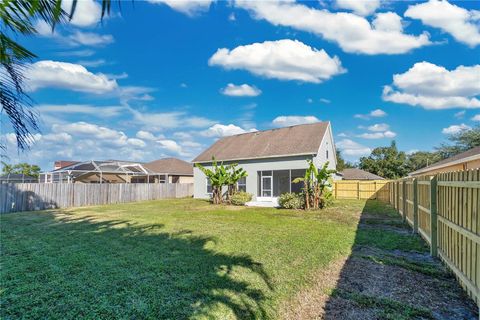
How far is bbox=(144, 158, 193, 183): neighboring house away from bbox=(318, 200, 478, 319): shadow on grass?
23.9 meters

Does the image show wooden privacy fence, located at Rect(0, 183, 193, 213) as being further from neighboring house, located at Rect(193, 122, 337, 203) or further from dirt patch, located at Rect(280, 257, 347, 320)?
dirt patch, located at Rect(280, 257, 347, 320)

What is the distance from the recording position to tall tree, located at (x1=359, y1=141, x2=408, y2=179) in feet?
151

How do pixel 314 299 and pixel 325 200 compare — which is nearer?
pixel 314 299

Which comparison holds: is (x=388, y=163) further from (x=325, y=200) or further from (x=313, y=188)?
(x=313, y=188)

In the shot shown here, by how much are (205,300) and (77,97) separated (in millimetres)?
17737

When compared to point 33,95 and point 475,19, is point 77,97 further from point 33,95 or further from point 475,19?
point 475,19

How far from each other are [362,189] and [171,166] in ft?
64.3

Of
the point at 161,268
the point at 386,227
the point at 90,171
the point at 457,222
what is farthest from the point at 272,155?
the point at 457,222

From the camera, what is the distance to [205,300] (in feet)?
13.8

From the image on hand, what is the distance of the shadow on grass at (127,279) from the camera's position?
3922mm

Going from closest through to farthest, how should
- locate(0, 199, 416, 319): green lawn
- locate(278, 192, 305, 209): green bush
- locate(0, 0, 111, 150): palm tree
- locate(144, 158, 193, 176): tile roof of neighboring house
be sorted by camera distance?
locate(0, 0, 111, 150): palm tree → locate(0, 199, 416, 319): green lawn → locate(278, 192, 305, 209): green bush → locate(144, 158, 193, 176): tile roof of neighboring house

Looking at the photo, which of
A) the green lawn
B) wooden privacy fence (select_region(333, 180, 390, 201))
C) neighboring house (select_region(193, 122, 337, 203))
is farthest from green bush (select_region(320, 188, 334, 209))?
wooden privacy fence (select_region(333, 180, 390, 201))

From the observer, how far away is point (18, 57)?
236 centimetres

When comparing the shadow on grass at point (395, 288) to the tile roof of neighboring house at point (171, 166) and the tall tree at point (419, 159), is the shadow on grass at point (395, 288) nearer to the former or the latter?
the tile roof of neighboring house at point (171, 166)
